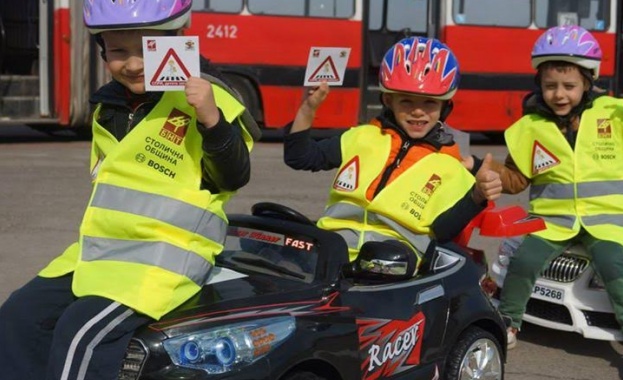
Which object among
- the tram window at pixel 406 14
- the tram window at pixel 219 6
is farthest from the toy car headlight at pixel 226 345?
the tram window at pixel 406 14

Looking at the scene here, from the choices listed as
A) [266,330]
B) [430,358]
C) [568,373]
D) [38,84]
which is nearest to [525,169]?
[568,373]

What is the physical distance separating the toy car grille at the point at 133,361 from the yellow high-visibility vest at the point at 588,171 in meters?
3.38

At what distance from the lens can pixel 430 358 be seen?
4645 mm

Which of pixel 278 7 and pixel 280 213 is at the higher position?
pixel 278 7

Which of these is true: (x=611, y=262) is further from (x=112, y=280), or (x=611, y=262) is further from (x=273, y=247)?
(x=112, y=280)

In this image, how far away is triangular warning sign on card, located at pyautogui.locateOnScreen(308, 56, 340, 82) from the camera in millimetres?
5016

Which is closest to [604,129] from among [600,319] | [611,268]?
[611,268]

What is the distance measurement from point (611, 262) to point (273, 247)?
245cm

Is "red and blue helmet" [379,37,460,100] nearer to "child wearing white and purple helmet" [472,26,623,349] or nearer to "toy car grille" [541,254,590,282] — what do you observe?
"child wearing white and purple helmet" [472,26,623,349]

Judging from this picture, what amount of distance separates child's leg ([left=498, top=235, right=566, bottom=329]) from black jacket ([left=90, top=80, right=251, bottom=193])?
9.16 ft

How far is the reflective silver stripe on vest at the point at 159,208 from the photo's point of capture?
3.78 m

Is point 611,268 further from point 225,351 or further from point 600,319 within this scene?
point 225,351

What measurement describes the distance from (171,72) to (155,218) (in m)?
0.52

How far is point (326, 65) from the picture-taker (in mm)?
5016
